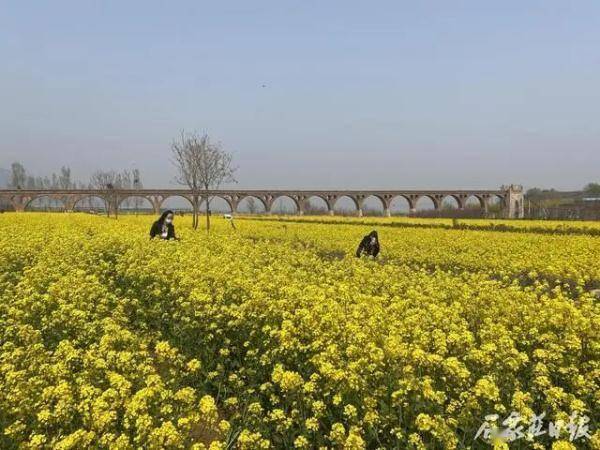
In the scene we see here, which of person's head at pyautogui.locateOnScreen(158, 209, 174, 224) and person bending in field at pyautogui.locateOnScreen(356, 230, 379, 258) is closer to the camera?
person bending in field at pyautogui.locateOnScreen(356, 230, 379, 258)

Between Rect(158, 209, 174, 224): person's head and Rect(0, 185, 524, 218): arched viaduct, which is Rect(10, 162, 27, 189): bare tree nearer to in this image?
Rect(0, 185, 524, 218): arched viaduct

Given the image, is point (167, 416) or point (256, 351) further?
point (256, 351)

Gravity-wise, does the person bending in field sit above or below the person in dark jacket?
below

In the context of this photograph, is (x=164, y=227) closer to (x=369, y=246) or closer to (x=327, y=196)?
(x=369, y=246)

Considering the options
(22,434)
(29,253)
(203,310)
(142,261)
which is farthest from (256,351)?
(29,253)

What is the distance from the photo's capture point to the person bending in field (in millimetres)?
17234

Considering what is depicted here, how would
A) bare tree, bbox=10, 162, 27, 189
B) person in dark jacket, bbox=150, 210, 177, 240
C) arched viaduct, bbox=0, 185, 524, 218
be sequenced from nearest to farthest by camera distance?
person in dark jacket, bbox=150, 210, 177, 240 < arched viaduct, bbox=0, 185, 524, 218 < bare tree, bbox=10, 162, 27, 189

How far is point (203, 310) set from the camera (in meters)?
8.19

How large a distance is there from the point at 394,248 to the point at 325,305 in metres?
15.4

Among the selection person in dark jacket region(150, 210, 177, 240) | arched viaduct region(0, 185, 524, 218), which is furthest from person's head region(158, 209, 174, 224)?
arched viaduct region(0, 185, 524, 218)

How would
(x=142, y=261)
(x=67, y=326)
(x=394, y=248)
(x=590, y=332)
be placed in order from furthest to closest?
(x=394, y=248), (x=142, y=261), (x=67, y=326), (x=590, y=332)

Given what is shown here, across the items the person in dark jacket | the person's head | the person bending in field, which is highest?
the person's head

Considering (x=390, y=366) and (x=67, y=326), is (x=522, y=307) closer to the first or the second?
(x=390, y=366)

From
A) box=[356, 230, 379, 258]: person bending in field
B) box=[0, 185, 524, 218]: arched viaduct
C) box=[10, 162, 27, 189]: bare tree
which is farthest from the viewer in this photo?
box=[10, 162, 27, 189]: bare tree
